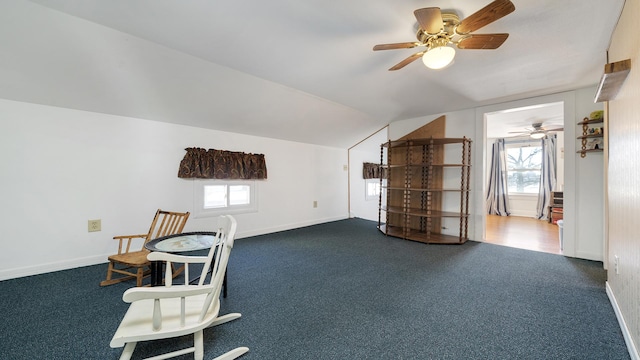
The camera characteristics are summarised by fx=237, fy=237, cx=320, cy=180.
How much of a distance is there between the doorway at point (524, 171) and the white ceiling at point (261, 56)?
136 centimetres

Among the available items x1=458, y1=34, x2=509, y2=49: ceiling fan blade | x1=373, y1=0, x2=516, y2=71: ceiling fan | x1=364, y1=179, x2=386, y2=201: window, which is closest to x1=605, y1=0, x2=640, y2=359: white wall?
x1=458, y1=34, x2=509, y2=49: ceiling fan blade

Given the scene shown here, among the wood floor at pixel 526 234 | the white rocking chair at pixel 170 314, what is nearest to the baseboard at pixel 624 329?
the wood floor at pixel 526 234

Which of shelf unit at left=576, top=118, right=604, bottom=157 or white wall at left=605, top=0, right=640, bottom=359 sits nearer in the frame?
white wall at left=605, top=0, right=640, bottom=359

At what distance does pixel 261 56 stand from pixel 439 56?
1718mm

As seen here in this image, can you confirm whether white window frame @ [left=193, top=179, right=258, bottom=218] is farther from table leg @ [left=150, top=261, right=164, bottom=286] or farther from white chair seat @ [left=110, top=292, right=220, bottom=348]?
white chair seat @ [left=110, top=292, right=220, bottom=348]

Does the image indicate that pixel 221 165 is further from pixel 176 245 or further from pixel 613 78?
pixel 613 78

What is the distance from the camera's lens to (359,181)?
639 centimetres

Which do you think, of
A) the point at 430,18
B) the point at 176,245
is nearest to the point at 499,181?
the point at 430,18

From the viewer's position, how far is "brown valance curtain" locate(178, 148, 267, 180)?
3.56m

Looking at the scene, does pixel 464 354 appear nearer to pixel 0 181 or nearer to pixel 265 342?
pixel 265 342

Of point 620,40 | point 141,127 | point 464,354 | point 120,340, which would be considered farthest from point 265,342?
point 620,40

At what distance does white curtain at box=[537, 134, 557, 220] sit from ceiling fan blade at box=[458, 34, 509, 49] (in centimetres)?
612

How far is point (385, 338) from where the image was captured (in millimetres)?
1586

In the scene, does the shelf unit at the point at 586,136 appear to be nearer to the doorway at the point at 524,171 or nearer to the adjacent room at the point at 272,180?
the adjacent room at the point at 272,180
